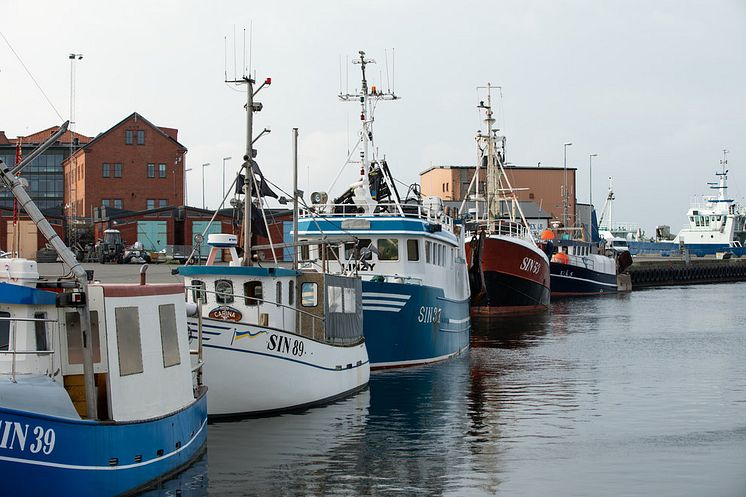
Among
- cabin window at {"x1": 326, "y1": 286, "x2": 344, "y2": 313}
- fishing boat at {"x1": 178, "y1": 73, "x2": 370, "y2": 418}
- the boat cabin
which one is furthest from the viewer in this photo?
cabin window at {"x1": 326, "y1": 286, "x2": 344, "y2": 313}

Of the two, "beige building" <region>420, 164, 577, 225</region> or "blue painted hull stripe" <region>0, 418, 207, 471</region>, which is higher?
"beige building" <region>420, 164, 577, 225</region>

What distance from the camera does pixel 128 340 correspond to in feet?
49.4

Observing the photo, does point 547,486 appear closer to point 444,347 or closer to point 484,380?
point 484,380

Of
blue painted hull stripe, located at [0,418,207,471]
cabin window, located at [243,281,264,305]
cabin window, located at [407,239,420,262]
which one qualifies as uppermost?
cabin window, located at [407,239,420,262]

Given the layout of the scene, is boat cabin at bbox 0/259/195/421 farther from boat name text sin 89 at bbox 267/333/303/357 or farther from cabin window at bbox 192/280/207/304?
cabin window at bbox 192/280/207/304

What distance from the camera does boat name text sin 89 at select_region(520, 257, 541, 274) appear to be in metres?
59.2

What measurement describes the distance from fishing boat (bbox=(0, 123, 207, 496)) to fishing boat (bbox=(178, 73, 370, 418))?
143 inches

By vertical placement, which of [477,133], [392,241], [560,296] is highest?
[477,133]

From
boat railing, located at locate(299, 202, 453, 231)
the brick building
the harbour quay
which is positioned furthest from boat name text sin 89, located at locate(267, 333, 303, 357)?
the harbour quay

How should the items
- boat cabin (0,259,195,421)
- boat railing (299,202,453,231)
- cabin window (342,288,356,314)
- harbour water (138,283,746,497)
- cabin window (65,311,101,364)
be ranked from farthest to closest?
boat railing (299,202,453,231) < cabin window (342,288,356,314) < harbour water (138,283,746,497) < cabin window (65,311,101,364) < boat cabin (0,259,195,421)

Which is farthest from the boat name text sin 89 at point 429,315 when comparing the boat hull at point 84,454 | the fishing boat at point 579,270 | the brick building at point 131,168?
the brick building at point 131,168

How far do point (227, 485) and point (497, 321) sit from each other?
40.8 meters

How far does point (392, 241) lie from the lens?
31.9 metres

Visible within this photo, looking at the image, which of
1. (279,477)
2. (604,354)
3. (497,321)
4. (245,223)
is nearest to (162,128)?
(497,321)
